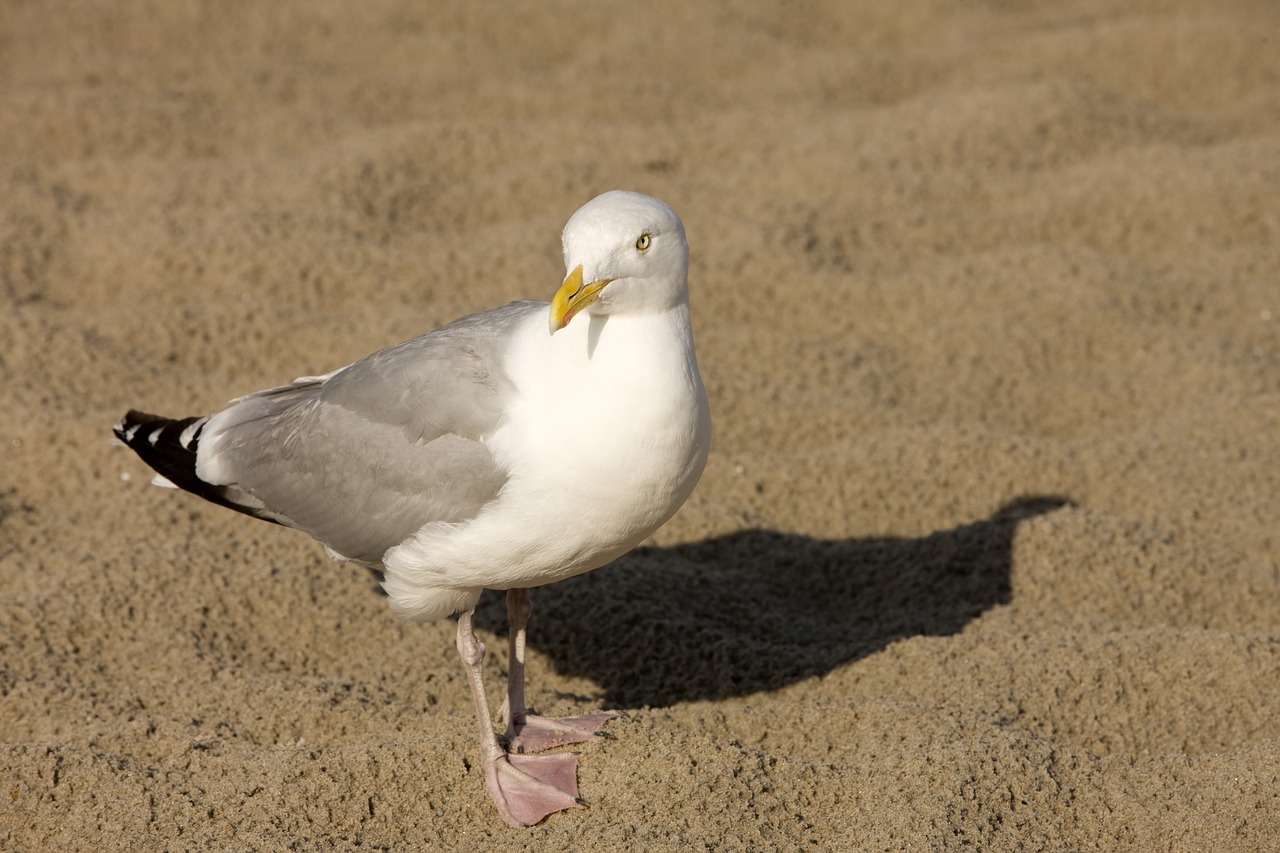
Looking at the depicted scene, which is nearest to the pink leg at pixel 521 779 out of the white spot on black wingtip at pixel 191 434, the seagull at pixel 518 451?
the seagull at pixel 518 451

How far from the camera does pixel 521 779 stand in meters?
3.20

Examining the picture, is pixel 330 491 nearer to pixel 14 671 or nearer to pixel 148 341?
pixel 14 671

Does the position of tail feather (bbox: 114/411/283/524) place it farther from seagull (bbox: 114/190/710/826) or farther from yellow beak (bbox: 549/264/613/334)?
yellow beak (bbox: 549/264/613/334)

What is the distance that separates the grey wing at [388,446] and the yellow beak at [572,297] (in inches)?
13.8

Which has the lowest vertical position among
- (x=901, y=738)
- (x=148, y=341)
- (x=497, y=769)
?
(x=901, y=738)

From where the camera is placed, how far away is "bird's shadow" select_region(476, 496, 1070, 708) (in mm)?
3965

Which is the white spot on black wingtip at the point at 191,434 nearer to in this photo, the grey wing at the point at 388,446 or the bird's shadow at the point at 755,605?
the grey wing at the point at 388,446

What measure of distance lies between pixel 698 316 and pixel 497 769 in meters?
2.84

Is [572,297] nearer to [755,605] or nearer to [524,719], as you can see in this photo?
[524,719]

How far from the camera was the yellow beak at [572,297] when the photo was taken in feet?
9.30

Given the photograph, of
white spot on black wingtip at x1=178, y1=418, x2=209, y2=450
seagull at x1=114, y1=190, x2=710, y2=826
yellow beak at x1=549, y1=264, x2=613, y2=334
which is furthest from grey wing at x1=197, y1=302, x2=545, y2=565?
yellow beak at x1=549, y1=264, x2=613, y2=334

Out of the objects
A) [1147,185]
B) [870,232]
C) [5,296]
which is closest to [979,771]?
[870,232]

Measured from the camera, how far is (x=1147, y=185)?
632 centimetres

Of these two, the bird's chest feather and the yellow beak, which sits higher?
the yellow beak
